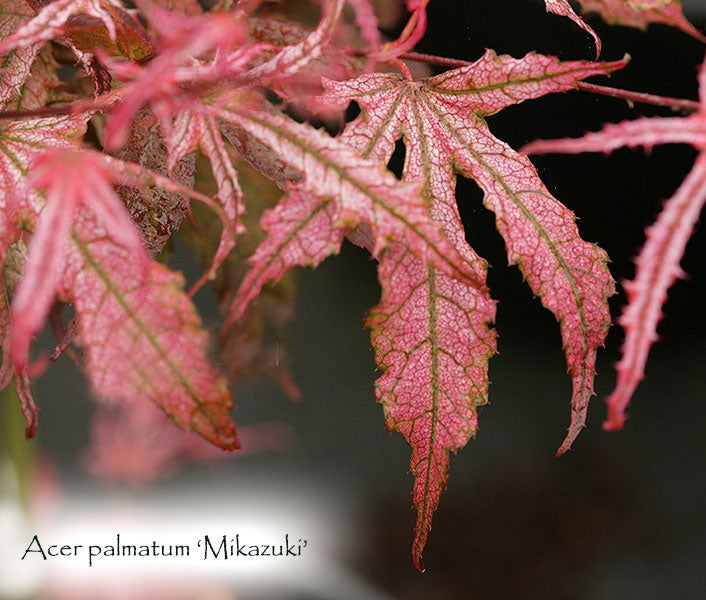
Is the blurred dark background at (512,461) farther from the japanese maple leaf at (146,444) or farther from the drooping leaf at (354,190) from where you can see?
the drooping leaf at (354,190)

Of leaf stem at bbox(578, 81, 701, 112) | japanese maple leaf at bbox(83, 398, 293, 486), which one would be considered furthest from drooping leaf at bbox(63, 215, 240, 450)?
japanese maple leaf at bbox(83, 398, 293, 486)

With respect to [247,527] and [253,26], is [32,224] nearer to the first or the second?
[253,26]

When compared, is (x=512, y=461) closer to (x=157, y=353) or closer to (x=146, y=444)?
(x=146, y=444)

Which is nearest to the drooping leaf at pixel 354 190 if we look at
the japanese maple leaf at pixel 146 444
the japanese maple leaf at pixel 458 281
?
the japanese maple leaf at pixel 458 281

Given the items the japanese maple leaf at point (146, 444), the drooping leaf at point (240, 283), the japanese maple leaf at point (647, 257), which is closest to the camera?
the japanese maple leaf at point (647, 257)

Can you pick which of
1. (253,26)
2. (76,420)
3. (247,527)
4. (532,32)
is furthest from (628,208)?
(76,420)
